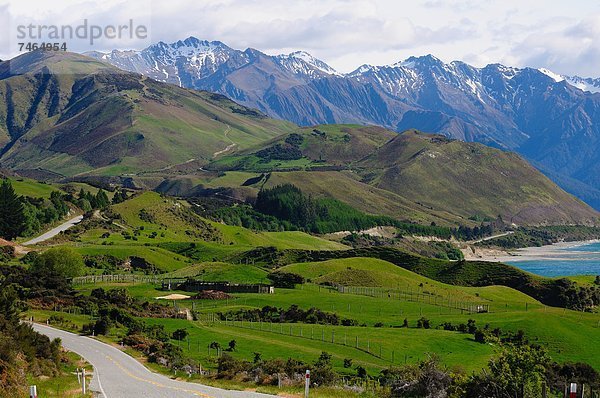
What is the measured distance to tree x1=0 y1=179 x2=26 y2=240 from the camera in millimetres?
181375

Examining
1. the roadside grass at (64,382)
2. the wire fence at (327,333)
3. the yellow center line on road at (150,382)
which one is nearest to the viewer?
the yellow center line on road at (150,382)

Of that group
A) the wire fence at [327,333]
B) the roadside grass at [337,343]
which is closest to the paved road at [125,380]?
the roadside grass at [337,343]

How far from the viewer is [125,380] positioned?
47.0 meters

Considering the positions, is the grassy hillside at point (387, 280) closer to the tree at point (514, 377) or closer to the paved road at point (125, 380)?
the paved road at point (125, 380)

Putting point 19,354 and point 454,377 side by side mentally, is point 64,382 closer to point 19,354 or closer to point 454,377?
point 19,354

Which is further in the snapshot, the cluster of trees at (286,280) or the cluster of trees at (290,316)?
the cluster of trees at (286,280)

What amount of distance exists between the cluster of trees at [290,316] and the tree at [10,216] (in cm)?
9336

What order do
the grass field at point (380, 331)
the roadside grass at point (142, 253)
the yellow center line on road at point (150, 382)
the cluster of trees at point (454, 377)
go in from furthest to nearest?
the roadside grass at point (142, 253)
the grass field at point (380, 331)
the yellow center line on road at point (150, 382)
the cluster of trees at point (454, 377)

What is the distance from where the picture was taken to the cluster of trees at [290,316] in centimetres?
10300

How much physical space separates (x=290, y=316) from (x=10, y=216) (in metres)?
103

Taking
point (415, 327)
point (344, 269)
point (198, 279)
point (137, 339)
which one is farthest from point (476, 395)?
point (344, 269)

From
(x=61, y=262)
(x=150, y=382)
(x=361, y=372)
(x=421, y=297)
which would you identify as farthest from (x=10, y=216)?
(x=150, y=382)

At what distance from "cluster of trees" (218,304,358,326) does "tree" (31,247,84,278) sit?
133 feet

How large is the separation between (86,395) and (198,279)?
10538 centimetres
